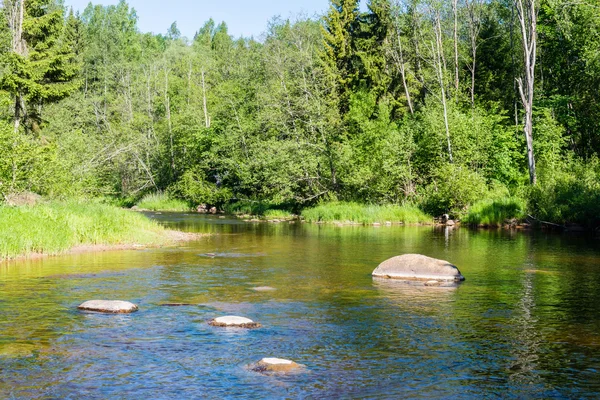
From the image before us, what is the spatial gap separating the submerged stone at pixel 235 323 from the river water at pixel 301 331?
8.5 inches

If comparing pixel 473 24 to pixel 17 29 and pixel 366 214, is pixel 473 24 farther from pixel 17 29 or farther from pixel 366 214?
pixel 17 29

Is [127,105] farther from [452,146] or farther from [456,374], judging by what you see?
[456,374]

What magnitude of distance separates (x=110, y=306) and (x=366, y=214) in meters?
33.3

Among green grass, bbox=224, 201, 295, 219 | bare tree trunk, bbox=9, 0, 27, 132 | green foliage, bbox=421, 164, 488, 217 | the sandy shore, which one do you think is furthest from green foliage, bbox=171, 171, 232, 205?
the sandy shore

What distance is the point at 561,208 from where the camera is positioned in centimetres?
3769

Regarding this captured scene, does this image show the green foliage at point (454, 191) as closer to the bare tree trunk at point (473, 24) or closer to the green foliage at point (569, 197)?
the green foliage at point (569, 197)

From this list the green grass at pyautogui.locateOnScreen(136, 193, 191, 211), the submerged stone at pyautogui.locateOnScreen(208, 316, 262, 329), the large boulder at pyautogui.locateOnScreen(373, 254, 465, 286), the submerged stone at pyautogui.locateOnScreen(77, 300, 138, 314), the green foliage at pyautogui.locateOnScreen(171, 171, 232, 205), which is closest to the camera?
the submerged stone at pyautogui.locateOnScreen(208, 316, 262, 329)

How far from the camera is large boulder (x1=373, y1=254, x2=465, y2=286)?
1961cm

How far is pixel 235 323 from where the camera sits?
1376 centimetres

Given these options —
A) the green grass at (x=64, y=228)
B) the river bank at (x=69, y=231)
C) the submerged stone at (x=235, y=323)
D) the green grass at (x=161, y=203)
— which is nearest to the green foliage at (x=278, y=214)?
the green grass at (x=161, y=203)

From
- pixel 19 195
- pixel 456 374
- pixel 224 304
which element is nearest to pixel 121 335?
pixel 224 304

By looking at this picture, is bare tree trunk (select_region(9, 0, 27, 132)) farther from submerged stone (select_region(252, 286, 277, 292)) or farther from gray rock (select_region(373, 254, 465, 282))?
gray rock (select_region(373, 254, 465, 282))

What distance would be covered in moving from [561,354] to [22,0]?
129 ft

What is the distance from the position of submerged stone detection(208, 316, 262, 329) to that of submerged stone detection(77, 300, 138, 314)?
235 centimetres
